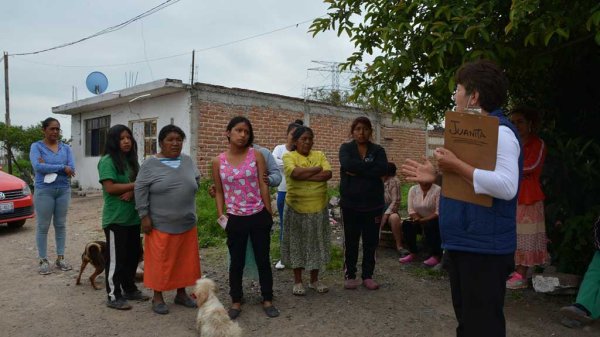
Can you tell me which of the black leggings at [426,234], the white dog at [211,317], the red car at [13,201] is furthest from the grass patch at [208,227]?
the white dog at [211,317]

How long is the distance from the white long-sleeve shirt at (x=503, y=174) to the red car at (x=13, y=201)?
29.3 ft

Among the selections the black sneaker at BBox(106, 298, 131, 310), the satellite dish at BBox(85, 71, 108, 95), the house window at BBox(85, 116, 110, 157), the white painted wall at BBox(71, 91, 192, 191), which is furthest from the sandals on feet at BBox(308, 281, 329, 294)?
the house window at BBox(85, 116, 110, 157)

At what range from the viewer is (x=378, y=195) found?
471cm

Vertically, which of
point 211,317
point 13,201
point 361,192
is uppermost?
point 361,192

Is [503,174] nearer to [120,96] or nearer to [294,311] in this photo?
[294,311]

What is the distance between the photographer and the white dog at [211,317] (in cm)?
338

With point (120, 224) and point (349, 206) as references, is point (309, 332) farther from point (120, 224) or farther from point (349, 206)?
point (120, 224)

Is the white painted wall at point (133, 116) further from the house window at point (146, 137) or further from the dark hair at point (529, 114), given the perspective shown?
the dark hair at point (529, 114)

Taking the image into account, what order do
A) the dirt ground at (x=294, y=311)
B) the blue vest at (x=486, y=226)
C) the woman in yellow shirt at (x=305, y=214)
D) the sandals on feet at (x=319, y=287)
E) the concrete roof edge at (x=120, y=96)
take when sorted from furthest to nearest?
the concrete roof edge at (x=120, y=96) < the sandals on feet at (x=319, y=287) < the woman in yellow shirt at (x=305, y=214) < the dirt ground at (x=294, y=311) < the blue vest at (x=486, y=226)

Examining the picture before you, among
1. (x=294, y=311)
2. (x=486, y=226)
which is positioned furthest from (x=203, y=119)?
(x=486, y=226)

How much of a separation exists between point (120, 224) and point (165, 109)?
831cm

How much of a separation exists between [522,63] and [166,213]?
3.77 meters

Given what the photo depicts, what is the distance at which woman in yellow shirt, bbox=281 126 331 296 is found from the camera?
179 inches

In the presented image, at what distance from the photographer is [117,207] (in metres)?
4.30
